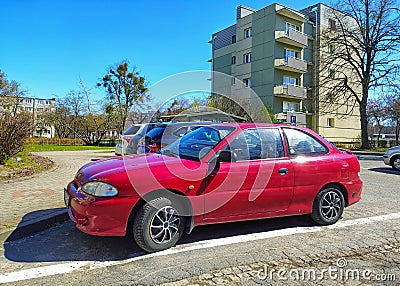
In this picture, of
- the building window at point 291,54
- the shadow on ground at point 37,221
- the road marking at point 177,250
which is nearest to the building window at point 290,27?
the building window at point 291,54

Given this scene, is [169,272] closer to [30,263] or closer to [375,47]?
[30,263]

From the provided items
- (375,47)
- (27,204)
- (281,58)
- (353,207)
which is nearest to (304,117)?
(281,58)

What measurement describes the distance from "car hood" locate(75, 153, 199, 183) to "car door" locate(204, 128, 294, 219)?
0.48 m

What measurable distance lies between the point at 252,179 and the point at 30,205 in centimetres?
381

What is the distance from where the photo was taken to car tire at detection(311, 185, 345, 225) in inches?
177

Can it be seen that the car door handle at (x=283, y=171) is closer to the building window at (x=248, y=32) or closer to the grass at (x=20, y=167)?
the grass at (x=20, y=167)

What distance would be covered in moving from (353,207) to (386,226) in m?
1.14

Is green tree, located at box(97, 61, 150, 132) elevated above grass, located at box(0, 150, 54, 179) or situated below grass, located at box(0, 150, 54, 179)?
above

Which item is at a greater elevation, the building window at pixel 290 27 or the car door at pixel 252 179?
the building window at pixel 290 27

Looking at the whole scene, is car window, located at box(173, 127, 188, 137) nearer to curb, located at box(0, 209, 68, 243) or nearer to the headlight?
curb, located at box(0, 209, 68, 243)

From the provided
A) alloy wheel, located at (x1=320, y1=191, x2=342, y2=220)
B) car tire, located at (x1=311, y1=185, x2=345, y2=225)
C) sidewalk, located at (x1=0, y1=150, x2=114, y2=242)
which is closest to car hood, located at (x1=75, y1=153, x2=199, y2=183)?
sidewalk, located at (x1=0, y1=150, x2=114, y2=242)

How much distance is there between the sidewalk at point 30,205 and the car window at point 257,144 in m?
2.91

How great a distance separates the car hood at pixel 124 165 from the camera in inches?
138

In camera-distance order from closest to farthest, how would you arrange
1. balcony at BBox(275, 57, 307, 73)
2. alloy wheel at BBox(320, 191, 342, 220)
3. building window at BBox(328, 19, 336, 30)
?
1. alloy wheel at BBox(320, 191, 342, 220)
2. building window at BBox(328, 19, 336, 30)
3. balcony at BBox(275, 57, 307, 73)
